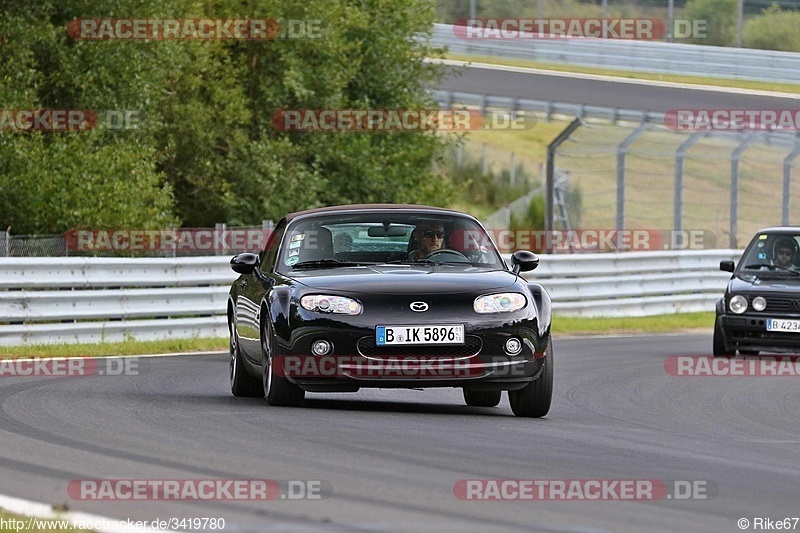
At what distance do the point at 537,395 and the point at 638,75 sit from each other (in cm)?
3195

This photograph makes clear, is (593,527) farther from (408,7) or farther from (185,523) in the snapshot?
(408,7)

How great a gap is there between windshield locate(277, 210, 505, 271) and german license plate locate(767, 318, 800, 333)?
272 inches

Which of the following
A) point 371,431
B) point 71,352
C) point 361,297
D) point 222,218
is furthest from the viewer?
point 222,218

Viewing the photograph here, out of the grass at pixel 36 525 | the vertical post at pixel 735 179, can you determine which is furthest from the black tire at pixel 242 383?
the vertical post at pixel 735 179

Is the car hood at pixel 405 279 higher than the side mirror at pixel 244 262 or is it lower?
higher

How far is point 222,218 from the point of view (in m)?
29.7

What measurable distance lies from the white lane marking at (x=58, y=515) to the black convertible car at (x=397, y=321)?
3655 millimetres

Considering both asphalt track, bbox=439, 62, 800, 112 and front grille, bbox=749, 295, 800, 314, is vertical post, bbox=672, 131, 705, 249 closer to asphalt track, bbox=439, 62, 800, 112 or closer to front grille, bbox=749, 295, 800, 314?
asphalt track, bbox=439, 62, 800, 112

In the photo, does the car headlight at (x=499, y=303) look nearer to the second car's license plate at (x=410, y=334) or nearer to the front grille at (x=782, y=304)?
the second car's license plate at (x=410, y=334)

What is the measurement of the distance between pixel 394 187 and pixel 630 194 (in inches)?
1311

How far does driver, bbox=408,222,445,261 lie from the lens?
11.3m

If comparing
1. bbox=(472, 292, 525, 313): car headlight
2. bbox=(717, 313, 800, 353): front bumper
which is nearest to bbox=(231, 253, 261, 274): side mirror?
bbox=(472, 292, 525, 313): car headlight

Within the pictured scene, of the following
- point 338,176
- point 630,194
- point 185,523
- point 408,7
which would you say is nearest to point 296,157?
point 338,176

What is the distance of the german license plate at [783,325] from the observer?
17.4 m
